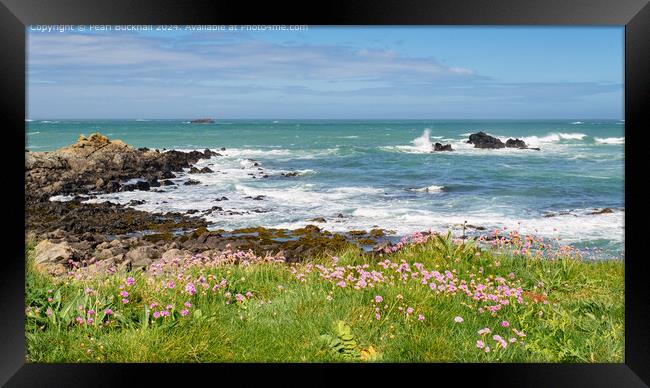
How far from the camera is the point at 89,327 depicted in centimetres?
455

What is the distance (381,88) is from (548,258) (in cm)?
2470

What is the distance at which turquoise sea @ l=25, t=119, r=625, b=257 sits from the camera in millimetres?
15195

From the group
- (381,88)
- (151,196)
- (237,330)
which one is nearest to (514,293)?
(237,330)

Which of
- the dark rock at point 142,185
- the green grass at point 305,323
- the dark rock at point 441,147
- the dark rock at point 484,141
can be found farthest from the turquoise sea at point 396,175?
the green grass at point 305,323

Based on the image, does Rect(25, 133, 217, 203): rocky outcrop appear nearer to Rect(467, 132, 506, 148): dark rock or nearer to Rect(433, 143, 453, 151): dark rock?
Rect(433, 143, 453, 151): dark rock

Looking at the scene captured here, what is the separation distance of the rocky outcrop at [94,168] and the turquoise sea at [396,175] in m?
0.84

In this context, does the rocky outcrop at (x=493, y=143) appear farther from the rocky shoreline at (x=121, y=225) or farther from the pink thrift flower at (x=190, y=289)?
the pink thrift flower at (x=190, y=289)

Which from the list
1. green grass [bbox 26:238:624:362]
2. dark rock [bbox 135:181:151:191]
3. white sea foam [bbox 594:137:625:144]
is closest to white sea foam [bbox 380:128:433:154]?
white sea foam [bbox 594:137:625:144]

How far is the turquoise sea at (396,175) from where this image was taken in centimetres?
1520

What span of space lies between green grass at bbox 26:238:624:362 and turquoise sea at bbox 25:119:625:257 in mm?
4180

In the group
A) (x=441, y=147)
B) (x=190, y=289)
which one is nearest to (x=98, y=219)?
(x=190, y=289)

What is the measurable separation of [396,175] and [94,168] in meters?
10.5

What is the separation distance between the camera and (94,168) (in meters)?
17.7
